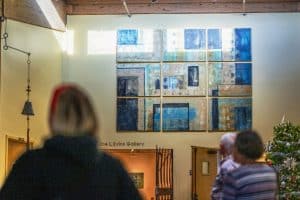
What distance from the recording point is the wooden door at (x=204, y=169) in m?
13.3

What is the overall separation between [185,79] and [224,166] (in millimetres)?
9885

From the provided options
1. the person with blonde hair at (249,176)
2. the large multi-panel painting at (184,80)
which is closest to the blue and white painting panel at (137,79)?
the large multi-panel painting at (184,80)

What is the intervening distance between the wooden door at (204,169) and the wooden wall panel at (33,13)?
3.83 meters

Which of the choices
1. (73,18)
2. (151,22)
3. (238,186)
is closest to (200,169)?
(151,22)

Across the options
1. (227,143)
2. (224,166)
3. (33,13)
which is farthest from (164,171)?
(224,166)

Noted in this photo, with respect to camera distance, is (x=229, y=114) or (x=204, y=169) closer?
(x=229, y=114)

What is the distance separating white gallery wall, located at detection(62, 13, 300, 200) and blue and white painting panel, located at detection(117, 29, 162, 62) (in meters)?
0.14

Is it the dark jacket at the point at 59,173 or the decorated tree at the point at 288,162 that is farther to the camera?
the decorated tree at the point at 288,162

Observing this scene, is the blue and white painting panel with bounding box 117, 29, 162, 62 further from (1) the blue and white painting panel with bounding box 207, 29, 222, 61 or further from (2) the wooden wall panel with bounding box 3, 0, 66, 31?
(2) the wooden wall panel with bounding box 3, 0, 66, 31

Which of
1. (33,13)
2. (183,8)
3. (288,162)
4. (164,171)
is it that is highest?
(183,8)

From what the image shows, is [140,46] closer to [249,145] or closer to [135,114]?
[135,114]

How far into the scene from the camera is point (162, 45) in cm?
1326

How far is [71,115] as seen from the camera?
5.06 feet

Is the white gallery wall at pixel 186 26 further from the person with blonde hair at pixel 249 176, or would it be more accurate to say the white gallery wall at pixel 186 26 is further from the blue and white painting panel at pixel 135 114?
the person with blonde hair at pixel 249 176
